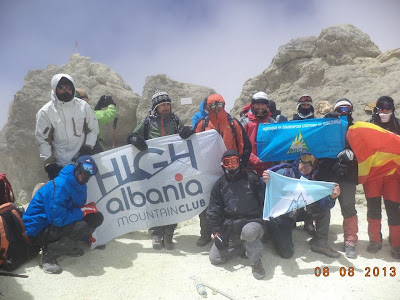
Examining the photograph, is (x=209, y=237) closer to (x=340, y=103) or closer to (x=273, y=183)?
(x=273, y=183)

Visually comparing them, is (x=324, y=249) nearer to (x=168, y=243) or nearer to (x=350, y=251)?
(x=350, y=251)

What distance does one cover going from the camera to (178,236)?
5855mm

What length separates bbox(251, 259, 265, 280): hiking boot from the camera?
428 cm

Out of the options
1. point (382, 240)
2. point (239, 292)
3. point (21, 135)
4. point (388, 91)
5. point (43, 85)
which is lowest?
point (382, 240)

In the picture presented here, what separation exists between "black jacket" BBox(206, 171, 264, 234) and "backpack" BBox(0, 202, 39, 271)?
255 cm

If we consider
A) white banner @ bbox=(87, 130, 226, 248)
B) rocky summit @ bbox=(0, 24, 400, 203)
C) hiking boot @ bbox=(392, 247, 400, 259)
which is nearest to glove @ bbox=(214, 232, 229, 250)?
white banner @ bbox=(87, 130, 226, 248)

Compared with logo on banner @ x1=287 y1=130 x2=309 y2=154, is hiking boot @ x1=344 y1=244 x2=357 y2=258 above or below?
below

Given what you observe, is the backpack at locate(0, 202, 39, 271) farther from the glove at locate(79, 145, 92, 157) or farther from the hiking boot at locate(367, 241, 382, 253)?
the hiking boot at locate(367, 241, 382, 253)

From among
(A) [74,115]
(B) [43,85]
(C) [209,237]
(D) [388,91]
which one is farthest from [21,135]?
(D) [388,91]

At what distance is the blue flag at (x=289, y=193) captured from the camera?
14.6 ft

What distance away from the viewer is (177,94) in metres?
11.4

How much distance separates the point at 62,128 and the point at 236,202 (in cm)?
284

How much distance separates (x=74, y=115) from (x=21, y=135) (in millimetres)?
5282
